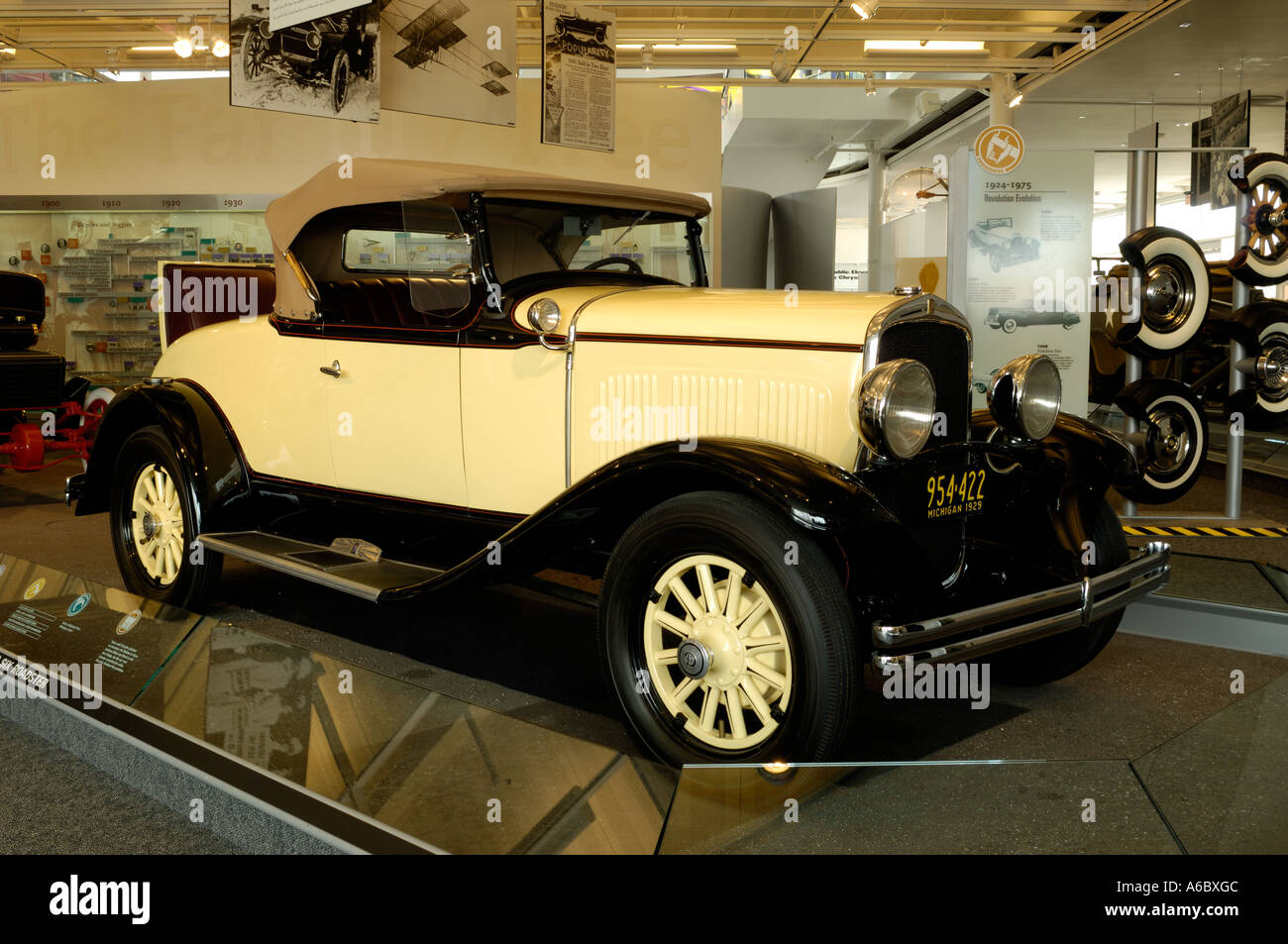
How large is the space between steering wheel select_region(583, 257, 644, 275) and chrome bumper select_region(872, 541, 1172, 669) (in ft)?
5.60

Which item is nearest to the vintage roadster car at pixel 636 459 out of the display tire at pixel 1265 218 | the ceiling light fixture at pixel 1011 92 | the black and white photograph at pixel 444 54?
the black and white photograph at pixel 444 54

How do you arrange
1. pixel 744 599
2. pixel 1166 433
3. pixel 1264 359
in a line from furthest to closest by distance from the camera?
pixel 1264 359 → pixel 1166 433 → pixel 744 599

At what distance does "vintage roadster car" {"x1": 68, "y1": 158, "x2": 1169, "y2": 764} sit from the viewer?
2.34m

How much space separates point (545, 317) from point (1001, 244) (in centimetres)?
361

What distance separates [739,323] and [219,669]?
1.61 m

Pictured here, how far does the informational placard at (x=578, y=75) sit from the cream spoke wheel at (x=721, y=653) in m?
4.47

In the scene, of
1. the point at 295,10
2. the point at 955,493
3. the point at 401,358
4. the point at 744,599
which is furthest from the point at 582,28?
the point at 744,599

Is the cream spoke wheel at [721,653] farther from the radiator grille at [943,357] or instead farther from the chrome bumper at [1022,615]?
the radiator grille at [943,357]

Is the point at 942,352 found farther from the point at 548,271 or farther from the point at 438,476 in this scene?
the point at 438,476

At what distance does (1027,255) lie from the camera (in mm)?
5750

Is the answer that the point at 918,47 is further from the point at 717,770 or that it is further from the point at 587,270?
the point at 717,770

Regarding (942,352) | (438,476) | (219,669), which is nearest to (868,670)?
(942,352)
